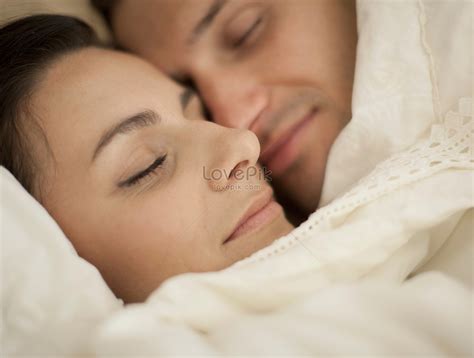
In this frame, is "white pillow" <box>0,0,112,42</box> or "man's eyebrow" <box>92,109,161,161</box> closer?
"man's eyebrow" <box>92,109,161,161</box>

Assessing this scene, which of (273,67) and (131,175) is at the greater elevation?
(273,67)

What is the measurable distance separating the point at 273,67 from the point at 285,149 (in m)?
0.18

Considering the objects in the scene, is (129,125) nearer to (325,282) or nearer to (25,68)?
(25,68)

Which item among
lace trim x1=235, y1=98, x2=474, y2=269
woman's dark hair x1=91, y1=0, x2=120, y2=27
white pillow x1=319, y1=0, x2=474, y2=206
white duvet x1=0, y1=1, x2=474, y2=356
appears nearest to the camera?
white duvet x1=0, y1=1, x2=474, y2=356

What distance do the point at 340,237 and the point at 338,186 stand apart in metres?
0.23

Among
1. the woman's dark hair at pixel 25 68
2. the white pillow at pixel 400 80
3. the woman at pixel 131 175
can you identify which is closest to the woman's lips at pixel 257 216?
the woman at pixel 131 175

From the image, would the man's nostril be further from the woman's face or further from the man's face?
the man's face

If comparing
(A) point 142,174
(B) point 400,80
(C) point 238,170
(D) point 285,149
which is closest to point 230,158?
(C) point 238,170

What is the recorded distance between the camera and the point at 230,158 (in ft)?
2.24

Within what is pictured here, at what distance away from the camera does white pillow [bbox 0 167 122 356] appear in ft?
1.80

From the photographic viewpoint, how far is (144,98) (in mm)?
736

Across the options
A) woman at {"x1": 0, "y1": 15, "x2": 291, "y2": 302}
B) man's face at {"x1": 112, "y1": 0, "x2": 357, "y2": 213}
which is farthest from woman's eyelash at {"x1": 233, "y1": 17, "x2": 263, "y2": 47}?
woman at {"x1": 0, "y1": 15, "x2": 291, "y2": 302}

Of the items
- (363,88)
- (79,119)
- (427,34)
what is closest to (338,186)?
(363,88)

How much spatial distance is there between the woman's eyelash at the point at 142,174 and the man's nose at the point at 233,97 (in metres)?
0.27
